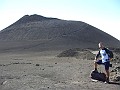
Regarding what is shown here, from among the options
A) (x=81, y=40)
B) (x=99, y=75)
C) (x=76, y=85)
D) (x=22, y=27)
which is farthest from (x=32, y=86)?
(x=22, y=27)

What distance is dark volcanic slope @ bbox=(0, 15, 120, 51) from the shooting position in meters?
80.1

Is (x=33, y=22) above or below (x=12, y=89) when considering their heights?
above

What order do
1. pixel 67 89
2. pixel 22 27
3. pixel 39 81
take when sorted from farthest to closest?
pixel 22 27 → pixel 39 81 → pixel 67 89

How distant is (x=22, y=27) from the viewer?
9719cm

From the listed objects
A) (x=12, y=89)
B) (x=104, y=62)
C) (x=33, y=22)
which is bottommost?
(x=12, y=89)

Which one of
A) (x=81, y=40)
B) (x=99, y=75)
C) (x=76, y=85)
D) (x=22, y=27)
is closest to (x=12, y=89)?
(x=76, y=85)

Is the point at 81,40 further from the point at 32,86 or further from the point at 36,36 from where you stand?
the point at 32,86

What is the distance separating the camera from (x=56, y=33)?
85.9 metres

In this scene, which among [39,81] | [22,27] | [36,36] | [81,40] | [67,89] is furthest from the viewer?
[22,27]

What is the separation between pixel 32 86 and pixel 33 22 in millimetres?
87738

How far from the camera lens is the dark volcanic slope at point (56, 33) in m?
80.1

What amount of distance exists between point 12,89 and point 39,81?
5.84ft

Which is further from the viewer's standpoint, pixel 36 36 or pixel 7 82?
pixel 36 36

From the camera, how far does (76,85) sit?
46.1 feet
